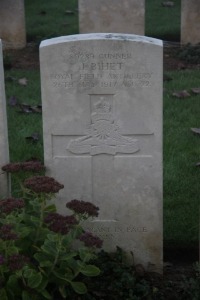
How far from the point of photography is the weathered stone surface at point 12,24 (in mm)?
10359

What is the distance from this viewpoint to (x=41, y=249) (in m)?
4.02

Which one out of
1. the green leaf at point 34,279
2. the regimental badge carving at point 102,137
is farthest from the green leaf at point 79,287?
the regimental badge carving at point 102,137

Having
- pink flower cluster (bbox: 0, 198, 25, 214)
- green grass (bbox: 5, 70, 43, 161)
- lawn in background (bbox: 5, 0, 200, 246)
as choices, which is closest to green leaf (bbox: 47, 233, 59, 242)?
pink flower cluster (bbox: 0, 198, 25, 214)

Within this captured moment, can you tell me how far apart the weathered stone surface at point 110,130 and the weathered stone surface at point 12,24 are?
6.02 meters

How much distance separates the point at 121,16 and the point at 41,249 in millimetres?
6768

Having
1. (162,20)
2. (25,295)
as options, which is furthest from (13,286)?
(162,20)

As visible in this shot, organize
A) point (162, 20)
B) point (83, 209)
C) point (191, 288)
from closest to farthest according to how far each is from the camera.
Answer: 1. point (83, 209)
2. point (191, 288)
3. point (162, 20)

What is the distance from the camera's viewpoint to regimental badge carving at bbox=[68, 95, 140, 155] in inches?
177

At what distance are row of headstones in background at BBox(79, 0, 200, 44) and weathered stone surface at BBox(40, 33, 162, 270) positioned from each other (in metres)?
5.84

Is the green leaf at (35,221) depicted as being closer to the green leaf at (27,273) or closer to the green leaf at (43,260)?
the green leaf at (43,260)

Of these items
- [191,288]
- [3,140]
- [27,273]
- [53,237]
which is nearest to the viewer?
[27,273]

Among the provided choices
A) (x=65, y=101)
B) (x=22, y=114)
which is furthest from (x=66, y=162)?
(x=22, y=114)

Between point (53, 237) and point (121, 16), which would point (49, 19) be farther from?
point (53, 237)

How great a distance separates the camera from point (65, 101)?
4496 mm
